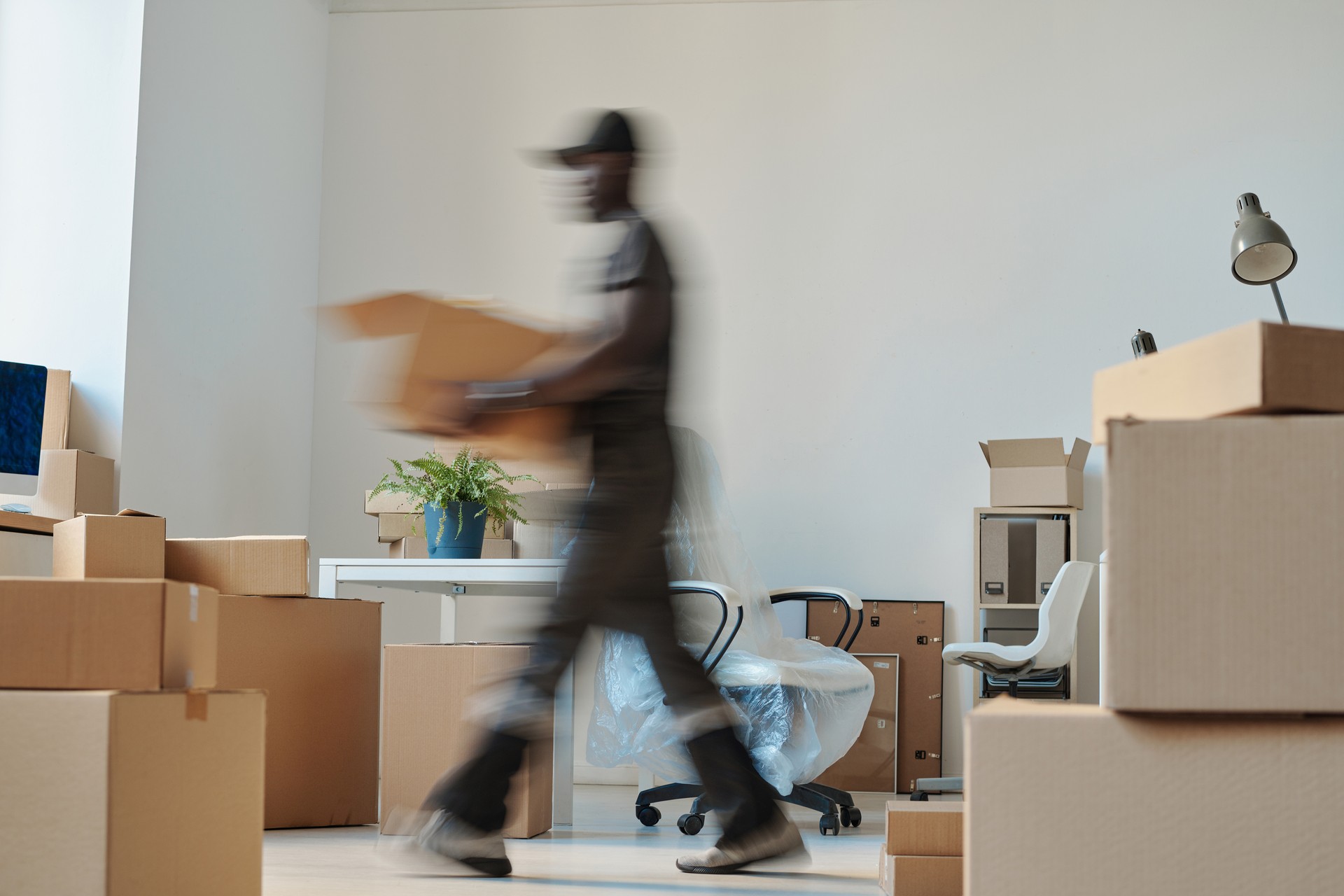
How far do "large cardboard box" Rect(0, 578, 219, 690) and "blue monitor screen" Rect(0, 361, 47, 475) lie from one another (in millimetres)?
1651

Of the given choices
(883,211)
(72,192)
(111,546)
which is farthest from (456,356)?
(883,211)

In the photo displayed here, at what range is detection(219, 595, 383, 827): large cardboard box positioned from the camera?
8.69ft

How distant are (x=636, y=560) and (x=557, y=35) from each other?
3.52 meters

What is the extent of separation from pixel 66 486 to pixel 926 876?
261 centimetres

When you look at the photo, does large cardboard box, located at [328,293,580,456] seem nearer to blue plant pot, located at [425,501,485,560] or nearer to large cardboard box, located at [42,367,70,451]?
blue plant pot, located at [425,501,485,560]

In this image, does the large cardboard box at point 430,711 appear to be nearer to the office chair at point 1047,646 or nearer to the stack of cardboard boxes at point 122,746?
the stack of cardboard boxes at point 122,746

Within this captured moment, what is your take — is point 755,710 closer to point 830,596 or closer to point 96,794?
point 830,596

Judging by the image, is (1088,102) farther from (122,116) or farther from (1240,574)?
(1240,574)

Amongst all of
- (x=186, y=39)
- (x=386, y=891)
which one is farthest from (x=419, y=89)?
(x=386, y=891)

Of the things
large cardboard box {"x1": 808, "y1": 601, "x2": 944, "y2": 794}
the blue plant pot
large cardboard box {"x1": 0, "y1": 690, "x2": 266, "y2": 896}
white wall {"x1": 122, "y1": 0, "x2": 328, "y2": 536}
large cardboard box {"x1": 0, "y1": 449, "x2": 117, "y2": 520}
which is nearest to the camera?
large cardboard box {"x1": 0, "y1": 690, "x2": 266, "y2": 896}

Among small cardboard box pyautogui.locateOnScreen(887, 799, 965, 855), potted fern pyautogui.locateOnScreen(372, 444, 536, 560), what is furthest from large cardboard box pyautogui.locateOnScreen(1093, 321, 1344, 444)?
potted fern pyautogui.locateOnScreen(372, 444, 536, 560)

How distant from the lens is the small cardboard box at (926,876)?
5.74ft

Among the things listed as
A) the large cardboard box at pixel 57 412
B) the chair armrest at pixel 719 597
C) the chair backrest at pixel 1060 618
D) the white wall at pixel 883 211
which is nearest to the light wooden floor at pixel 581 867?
the chair armrest at pixel 719 597

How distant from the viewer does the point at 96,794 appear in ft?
4.20
